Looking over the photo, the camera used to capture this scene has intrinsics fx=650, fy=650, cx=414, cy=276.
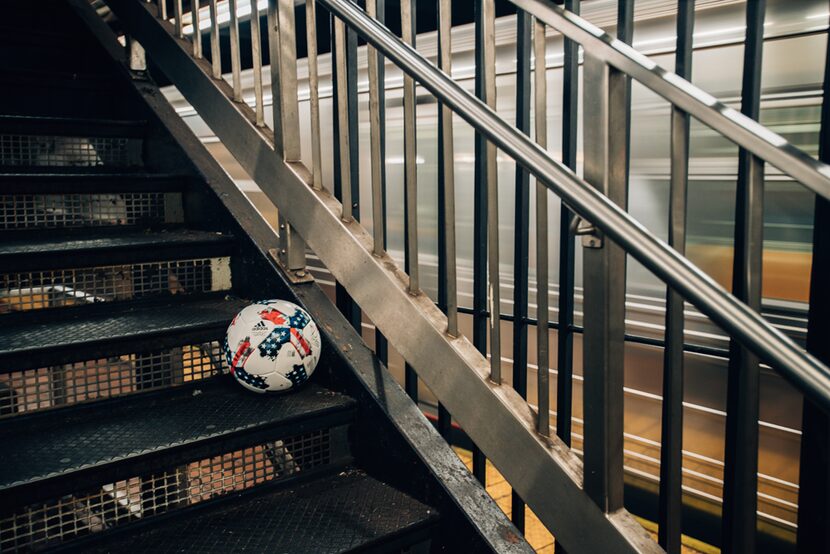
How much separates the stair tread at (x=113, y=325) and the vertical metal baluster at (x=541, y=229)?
1053 millimetres

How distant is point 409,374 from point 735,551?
1151 millimetres

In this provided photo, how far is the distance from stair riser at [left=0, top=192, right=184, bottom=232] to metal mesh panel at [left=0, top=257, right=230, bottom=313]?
0.24 m

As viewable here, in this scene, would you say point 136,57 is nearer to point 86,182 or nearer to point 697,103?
point 86,182

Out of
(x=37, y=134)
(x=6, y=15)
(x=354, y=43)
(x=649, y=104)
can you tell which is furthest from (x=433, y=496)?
(x=6, y=15)

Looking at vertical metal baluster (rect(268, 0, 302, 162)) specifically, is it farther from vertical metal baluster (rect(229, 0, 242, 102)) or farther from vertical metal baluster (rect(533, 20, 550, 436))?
vertical metal baluster (rect(533, 20, 550, 436))

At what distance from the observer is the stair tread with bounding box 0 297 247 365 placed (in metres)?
1.79

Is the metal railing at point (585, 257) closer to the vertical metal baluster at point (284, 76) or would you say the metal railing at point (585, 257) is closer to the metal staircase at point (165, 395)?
the vertical metal baluster at point (284, 76)

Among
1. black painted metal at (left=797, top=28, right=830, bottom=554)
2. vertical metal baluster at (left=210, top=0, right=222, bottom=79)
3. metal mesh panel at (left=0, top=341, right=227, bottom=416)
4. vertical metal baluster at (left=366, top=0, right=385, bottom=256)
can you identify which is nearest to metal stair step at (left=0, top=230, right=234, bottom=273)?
metal mesh panel at (left=0, top=341, right=227, bottom=416)

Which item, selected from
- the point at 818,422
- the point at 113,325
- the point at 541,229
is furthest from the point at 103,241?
the point at 818,422

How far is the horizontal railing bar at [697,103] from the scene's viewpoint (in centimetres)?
107

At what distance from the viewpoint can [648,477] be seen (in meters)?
3.41

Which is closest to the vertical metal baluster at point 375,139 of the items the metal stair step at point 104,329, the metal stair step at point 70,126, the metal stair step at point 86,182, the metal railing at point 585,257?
the metal railing at point 585,257

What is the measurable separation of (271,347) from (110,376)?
0.49 m

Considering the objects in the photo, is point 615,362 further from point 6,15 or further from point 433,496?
point 6,15
